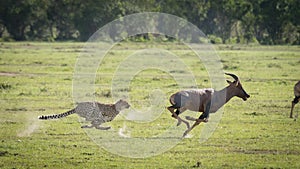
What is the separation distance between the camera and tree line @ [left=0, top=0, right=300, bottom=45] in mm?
72062

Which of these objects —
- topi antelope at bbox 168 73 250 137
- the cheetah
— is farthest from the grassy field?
topi antelope at bbox 168 73 250 137

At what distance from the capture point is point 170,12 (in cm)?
7681

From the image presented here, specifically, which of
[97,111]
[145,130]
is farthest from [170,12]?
[97,111]

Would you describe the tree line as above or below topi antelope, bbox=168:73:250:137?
below

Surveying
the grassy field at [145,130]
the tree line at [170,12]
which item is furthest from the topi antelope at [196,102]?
the tree line at [170,12]

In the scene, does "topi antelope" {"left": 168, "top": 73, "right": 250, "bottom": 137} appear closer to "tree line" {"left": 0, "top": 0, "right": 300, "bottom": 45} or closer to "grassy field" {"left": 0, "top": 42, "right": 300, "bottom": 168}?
"grassy field" {"left": 0, "top": 42, "right": 300, "bottom": 168}

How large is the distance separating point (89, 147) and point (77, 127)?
2.49m

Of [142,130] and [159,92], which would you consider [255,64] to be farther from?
[142,130]

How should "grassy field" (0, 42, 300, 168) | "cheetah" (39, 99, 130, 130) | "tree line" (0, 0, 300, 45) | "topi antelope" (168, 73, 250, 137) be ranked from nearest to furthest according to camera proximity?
1. "grassy field" (0, 42, 300, 168)
2. "topi antelope" (168, 73, 250, 137)
3. "cheetah" (39, 99, 130, 130)
4. "tree line" (0, 0, 300, 45)

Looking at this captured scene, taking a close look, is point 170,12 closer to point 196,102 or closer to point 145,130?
point 145,130

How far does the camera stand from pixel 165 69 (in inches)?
1437

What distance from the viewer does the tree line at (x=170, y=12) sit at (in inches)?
2837

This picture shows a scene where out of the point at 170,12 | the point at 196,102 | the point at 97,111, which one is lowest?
the point at 170,12

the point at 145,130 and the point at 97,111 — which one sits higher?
the point at 97,111
